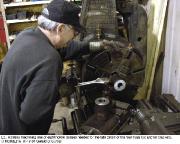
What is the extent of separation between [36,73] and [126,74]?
0.53 m

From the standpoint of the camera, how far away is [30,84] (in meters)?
0.88

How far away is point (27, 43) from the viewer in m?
0.92

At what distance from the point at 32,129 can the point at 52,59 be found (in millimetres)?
266

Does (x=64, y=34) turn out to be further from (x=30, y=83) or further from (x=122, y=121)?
(x=122, y=121)

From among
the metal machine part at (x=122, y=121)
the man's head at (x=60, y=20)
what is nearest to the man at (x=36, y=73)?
the man's head at (x=60, y=20)

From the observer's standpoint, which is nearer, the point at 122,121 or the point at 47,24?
the point at 47,24

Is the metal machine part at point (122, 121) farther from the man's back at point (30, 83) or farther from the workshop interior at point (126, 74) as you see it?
the man's back at point (30, 83)

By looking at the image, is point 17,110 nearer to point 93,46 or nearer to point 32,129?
point 32,129

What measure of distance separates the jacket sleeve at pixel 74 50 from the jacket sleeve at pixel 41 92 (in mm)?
347

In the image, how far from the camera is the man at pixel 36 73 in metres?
0.87

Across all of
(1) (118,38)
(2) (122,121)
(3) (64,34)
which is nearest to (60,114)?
(1) (118,38)

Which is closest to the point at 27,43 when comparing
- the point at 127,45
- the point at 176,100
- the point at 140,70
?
the point at 127,45

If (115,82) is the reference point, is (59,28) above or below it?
above

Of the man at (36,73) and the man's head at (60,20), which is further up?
the man's head at (60,20)
